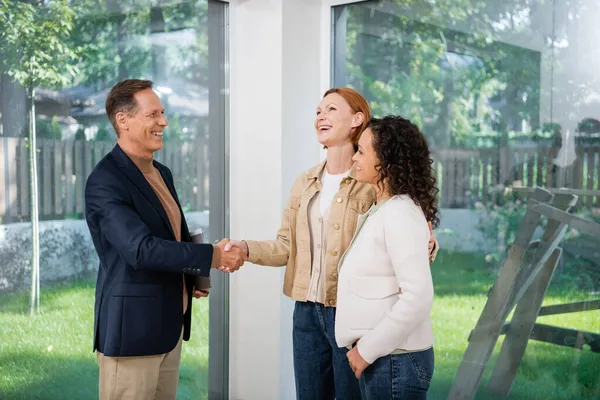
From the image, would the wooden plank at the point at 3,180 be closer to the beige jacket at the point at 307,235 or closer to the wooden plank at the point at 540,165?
the beige jacket at the point at 307,235

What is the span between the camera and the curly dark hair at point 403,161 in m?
2.18

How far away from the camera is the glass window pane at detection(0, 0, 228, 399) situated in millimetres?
3068

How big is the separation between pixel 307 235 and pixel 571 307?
1.27m

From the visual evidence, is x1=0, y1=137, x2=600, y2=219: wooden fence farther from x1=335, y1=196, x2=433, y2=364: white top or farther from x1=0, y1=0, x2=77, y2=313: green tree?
x1=335, y1=196, x2=433, y2=364: white top

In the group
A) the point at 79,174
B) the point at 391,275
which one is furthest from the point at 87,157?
the point at 391,275

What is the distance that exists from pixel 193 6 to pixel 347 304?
2166 millimetres

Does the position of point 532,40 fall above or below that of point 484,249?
above

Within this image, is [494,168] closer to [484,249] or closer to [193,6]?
[484,249]

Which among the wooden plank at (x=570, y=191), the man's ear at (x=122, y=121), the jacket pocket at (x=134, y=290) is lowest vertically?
the jacket pocket at (x=134, y=290)

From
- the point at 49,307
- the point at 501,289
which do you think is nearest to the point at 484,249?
the point at 501,289

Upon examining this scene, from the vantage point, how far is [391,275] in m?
2.15

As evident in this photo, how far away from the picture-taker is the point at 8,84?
9.91 feet

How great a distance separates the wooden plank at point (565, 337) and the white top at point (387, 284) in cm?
129

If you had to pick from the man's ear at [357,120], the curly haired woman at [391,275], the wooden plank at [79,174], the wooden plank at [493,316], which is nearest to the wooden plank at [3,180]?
the wooden plank at [79,174]
